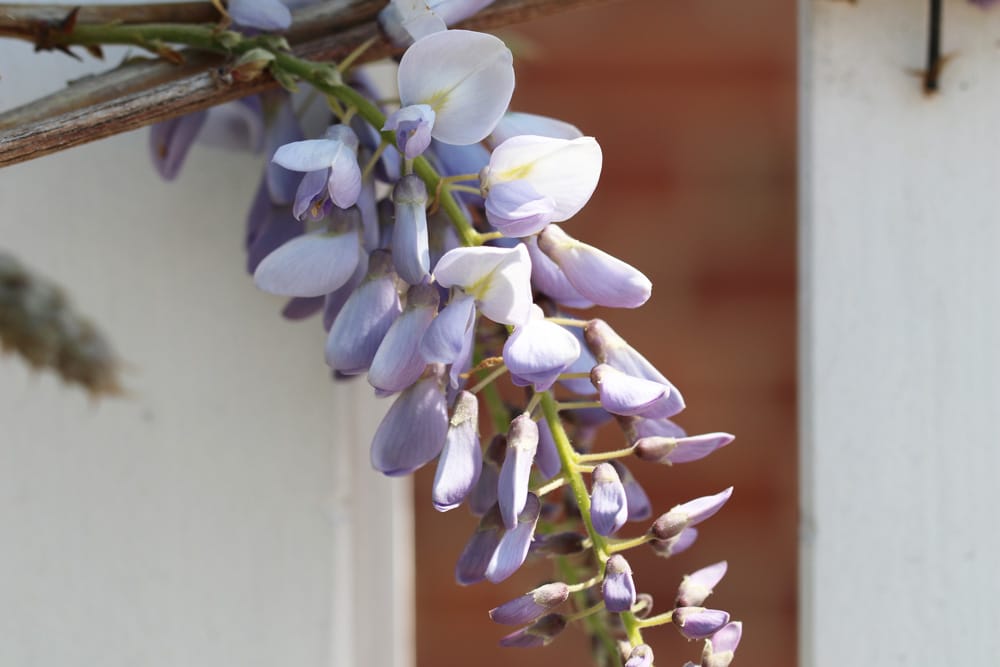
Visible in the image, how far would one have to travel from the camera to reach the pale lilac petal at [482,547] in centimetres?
36

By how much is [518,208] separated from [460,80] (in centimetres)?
5

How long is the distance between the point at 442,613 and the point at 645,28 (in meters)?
0.75

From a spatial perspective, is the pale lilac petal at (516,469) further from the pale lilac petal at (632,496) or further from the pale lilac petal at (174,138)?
the pale lilac petal at (174,138)

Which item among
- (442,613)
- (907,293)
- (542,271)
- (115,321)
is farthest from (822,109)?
(442,613)

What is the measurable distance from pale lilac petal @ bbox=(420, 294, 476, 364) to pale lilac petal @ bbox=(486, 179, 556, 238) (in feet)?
0.10

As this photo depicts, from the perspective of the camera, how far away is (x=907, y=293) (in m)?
0.53

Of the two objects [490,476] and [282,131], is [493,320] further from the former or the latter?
[282,131]

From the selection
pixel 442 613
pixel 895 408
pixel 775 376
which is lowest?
pixel 442 613

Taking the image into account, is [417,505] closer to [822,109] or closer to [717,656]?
[822,109]

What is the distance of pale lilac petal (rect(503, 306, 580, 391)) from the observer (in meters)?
0.33

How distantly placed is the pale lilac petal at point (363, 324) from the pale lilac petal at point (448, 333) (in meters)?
0.03

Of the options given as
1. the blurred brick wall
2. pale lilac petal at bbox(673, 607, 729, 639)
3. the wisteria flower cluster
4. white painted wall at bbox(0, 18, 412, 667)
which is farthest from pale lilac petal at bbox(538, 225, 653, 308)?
the blurred brick wall

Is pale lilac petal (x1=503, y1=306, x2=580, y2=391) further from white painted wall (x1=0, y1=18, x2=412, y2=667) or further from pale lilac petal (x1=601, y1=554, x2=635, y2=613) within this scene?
white painted wall (x1=0, y1=18, x2=412, y2=667)

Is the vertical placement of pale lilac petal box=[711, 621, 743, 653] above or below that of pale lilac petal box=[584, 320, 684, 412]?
below
